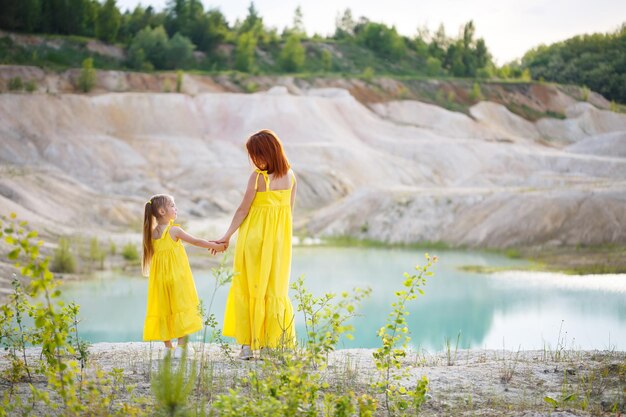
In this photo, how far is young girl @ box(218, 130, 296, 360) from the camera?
6.36 metres

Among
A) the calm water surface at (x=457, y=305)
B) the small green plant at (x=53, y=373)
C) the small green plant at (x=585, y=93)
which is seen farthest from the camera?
the small green plant at (x=585, y=93)

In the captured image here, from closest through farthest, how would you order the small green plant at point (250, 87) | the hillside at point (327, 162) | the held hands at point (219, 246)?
the held hands at point (219, 246) < the hillside at point (327, 162) < the small green plant at point (250, 87)

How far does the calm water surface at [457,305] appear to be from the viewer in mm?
10664

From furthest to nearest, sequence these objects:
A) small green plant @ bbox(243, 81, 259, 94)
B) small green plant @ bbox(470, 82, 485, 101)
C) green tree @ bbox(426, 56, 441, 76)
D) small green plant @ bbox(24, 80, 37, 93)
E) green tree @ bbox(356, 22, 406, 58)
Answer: green tree @ bbox(356, 22, 406, 58) < green tree @ bbox(426, 56, 441, 76) < small green plant @ bbox(470, 82, 485, 101) < small green plant @ bbox(243, 81, 259, 94) < small green plant @ bbox(24, 80, 37, 93)

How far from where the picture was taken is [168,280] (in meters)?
6.72

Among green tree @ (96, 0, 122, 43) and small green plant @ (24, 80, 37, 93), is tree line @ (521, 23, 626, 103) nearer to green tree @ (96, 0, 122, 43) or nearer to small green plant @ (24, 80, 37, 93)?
green tree @ (96, 0, 122, 43)

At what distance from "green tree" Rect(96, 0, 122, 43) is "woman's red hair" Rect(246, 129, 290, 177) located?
48249mm

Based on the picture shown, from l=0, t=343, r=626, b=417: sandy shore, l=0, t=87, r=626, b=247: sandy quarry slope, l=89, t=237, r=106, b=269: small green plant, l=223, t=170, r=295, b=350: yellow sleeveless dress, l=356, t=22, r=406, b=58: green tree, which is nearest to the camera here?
l=0, t=343, r=626, b=417: sandy shore

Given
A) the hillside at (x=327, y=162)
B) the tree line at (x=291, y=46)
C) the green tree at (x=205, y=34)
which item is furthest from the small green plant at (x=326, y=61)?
the hillside at (x=327, y=162)

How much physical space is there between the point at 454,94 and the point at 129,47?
21.3 m

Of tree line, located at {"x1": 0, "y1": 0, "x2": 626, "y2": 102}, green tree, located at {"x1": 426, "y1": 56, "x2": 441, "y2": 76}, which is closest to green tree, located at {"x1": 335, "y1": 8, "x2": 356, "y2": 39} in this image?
tree line, located at {"x1": 0, "y1": 0, "x2": 626, "y2": 102}

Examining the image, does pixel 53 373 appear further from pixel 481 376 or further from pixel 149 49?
pixel 149 49

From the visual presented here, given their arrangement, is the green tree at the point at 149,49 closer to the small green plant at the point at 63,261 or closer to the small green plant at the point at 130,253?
the small green plant at the point at 130,253

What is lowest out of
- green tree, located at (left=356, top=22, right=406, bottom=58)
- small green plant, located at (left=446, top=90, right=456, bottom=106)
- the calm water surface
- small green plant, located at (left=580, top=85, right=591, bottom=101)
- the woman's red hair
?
the calm water surface
